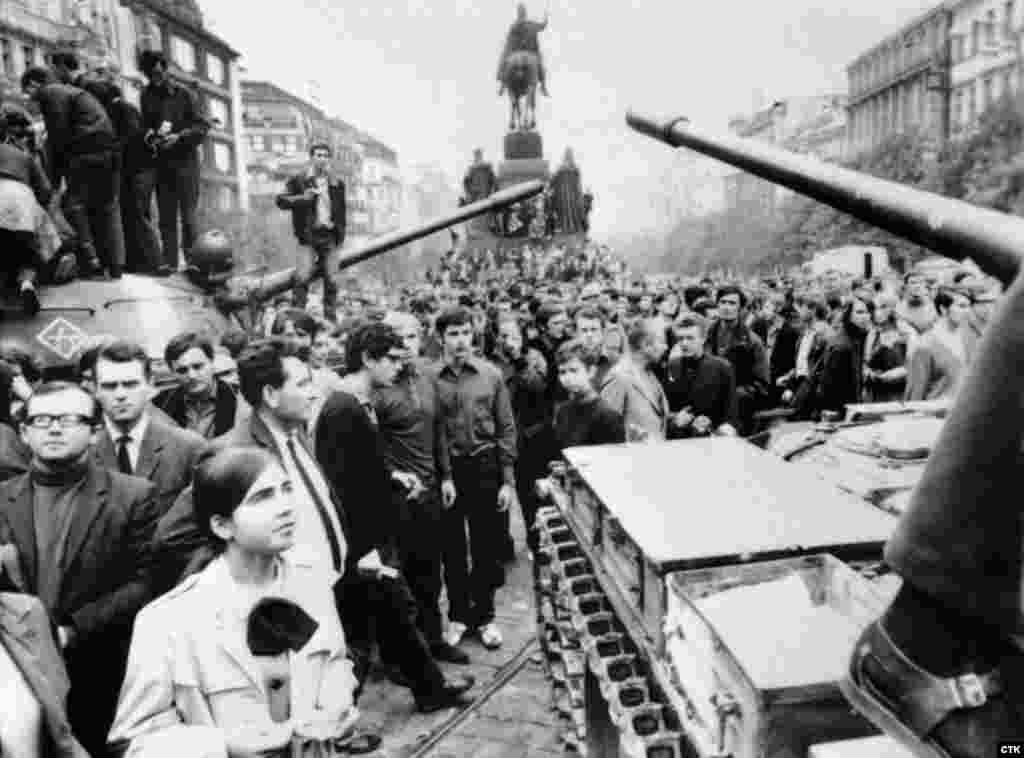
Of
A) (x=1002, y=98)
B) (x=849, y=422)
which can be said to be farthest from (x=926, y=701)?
(x=1002, y=98)

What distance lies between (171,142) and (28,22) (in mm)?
34696

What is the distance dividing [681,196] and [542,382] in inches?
3250

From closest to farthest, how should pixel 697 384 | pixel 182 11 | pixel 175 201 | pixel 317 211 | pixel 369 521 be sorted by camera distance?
pixel 369 521 < pixel 697 384 < pixel 175 201 < pixel 317 211 < pixel 182 11

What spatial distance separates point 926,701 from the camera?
53.5 inches

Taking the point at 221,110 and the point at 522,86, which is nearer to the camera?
the point at 522,86

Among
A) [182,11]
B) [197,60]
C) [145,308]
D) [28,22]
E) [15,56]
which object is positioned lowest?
[145,308]

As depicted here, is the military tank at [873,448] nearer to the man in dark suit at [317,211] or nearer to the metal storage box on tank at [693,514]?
the metal storage box on tank at [693,514]

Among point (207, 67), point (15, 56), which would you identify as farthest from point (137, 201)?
point (207, 67)

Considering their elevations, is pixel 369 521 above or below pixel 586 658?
above

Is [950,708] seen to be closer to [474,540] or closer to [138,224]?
[474,540]

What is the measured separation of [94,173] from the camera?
824cm

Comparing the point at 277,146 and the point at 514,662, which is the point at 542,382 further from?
the point at 277,146

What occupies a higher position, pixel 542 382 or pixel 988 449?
pixel 988 449

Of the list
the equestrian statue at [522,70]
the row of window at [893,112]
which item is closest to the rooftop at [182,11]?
the equestrian statue at [522,70]
